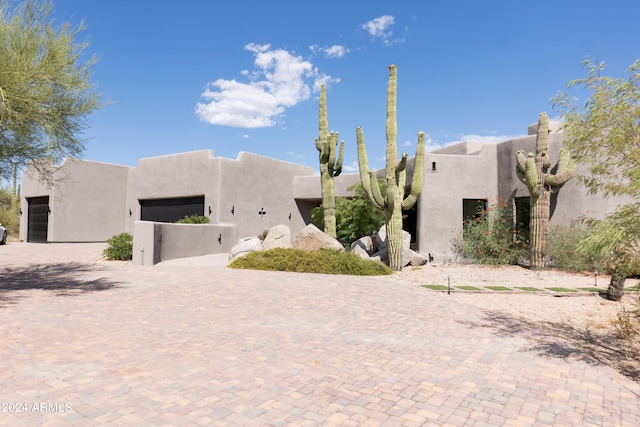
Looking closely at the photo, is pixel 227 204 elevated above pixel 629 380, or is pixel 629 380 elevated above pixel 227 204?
pixel 227 204

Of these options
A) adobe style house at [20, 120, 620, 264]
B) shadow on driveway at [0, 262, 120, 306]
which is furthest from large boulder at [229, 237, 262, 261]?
shadow on driveway at [0, 262, 120, 306]

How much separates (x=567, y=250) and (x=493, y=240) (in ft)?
8.42

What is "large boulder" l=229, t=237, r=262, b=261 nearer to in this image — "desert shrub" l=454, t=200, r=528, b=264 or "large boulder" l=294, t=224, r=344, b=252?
"large boulder" l=294, t=224, r=344, b=252

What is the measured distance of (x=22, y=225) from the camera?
24.1 meters

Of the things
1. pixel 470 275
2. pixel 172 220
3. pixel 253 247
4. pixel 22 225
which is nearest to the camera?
pixel 470 275

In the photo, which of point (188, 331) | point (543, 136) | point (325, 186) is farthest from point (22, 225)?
point (543, 136)

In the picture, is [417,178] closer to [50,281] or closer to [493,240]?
[493,240]

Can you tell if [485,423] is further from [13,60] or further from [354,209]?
[354,209]

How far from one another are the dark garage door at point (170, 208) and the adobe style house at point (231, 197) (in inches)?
2.2

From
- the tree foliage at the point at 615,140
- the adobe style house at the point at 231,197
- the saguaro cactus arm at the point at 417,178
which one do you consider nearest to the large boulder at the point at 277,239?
the adobe style house at the point at 231,197

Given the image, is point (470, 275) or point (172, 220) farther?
point (172, 220)

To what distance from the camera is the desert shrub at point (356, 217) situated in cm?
1893

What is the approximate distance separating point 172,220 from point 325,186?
1048cm

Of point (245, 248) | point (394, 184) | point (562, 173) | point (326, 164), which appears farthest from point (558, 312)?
point (245, 248)
